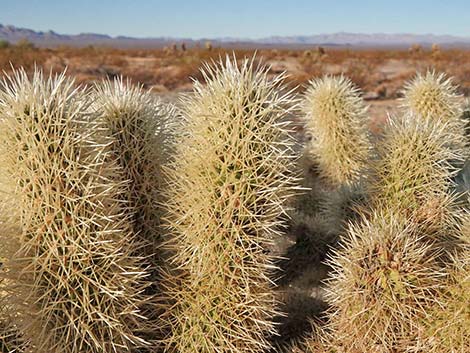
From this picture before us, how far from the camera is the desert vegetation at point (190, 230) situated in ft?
5.32

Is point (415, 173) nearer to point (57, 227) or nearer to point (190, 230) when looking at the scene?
point (190, 230)

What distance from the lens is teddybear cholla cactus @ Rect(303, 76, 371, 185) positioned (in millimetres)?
3670

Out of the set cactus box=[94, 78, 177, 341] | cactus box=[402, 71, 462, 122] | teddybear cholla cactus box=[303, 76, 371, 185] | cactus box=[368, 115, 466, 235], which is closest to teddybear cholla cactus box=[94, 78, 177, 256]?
cactus box=[94, 78, 177, 341]

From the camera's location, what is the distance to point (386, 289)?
1846 millimetres

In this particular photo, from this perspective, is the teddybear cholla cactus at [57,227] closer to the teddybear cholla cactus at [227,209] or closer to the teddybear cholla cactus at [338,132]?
the teddybear cholla cactus at [227,209]

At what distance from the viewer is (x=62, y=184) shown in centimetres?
160

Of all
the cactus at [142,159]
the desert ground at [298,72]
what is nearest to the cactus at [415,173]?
the cactus at [142,159]

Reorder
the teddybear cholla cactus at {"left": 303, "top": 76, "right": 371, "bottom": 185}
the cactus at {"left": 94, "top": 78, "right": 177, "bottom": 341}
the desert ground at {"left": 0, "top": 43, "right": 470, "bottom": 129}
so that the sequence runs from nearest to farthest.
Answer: the cactus at {"left": 94, "top": 78, "right": 177, "bottom": 341} < the teddybear cholla cactus at {"left": 303, "top": 76, "right": 371, "bottom": 185} < the desert ground at {"left": 0, "top": 43, "right": 470, "bottom": 129}

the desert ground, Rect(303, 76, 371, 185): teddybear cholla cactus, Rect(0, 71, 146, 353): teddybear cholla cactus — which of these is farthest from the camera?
the desert ground

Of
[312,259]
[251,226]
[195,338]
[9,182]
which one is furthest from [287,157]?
[312,259]

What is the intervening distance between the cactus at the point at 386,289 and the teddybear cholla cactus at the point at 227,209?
304 millimetres

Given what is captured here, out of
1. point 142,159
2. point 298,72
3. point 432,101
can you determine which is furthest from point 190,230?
point 298,72

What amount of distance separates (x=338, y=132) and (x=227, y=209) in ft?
6.58

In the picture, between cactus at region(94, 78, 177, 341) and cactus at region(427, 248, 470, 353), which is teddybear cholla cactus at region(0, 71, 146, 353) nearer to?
cactus at region(94, 78, 177, 341)
